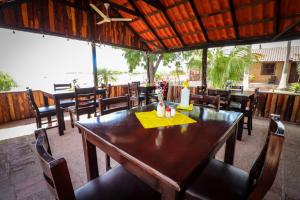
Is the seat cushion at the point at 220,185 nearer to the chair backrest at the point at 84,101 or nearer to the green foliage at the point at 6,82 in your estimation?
the chair backrest at the point at 84,101

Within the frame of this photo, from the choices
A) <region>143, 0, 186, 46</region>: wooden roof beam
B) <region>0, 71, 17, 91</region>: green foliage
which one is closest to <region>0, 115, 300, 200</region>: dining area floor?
<region>0, 71, 17, 91</region>: green foliage

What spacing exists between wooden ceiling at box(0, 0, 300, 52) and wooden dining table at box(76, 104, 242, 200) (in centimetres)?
354

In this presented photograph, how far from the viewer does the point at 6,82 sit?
4.33 metres

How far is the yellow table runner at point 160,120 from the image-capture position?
1.26 meters

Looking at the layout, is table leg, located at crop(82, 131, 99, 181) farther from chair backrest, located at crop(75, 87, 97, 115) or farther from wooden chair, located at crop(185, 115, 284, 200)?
chair backrest, located at crop(75, 87, 97, 115)

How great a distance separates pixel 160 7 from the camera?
4.20m

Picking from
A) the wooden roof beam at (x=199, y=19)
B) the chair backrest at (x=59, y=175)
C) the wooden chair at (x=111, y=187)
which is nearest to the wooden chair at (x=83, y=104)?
the wooden chair at (x=111, y=187)

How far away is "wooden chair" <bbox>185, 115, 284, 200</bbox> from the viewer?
0.68m

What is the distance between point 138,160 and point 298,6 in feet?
15.4

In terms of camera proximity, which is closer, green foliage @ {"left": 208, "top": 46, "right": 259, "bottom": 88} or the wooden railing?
the wooden railing

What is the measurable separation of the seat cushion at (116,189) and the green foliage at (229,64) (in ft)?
13.3

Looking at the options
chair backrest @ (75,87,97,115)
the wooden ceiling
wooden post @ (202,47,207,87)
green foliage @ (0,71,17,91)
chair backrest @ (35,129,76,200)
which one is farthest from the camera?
wooden post @ (202,47,207,87)

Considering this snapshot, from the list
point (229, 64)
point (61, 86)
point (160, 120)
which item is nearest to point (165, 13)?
point (229, 64)

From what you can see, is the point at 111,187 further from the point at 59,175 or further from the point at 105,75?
the point at 105,75
